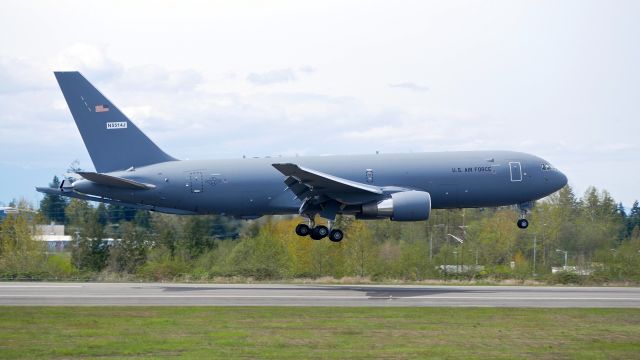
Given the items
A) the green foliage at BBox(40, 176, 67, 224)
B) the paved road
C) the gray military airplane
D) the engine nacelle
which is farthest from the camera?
the green foliage at BBox(40, 176, 67, 224)

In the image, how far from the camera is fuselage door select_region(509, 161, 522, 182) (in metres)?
42.7

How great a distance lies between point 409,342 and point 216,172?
21925 mm

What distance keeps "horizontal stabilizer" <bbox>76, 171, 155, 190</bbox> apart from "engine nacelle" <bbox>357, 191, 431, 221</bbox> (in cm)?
1123

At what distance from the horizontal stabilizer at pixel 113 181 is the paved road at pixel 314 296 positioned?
Answer: 15.7 ft

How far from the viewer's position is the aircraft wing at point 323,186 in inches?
1561

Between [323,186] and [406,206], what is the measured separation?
391 cm

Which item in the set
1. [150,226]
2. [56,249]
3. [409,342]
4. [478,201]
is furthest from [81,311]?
[56,249]

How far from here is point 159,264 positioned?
52.8m

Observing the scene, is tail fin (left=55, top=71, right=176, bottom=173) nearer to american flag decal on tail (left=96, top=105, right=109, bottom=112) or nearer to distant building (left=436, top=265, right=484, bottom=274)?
american flag decal on tail (left=96, top=105, right=109, bottom=112)

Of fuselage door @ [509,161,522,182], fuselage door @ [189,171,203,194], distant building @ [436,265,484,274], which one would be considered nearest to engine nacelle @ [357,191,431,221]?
fuselage door @ [509,161,522,182]

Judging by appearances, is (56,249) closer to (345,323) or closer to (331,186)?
(331,186)

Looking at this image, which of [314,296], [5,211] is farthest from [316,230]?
[5,211]

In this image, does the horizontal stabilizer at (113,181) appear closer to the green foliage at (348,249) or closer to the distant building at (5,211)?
the green foliage at (348,249)

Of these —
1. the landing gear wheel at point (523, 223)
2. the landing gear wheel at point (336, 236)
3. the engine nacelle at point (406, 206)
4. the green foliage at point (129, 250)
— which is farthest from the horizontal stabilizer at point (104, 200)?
the landing gear wheel at point (523, 223)
